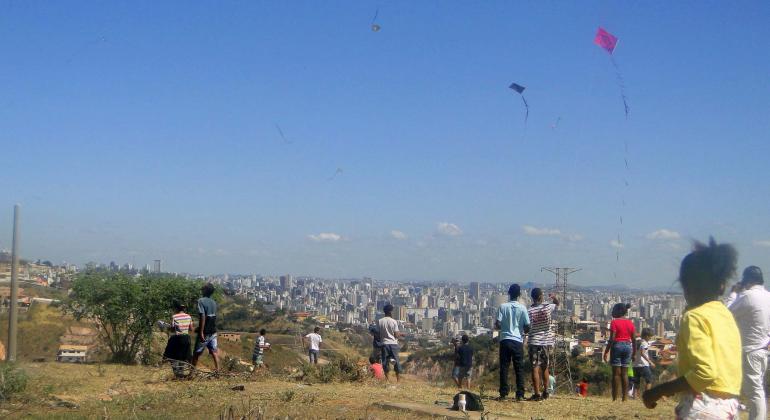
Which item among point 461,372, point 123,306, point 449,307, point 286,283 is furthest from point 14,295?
point 286,283

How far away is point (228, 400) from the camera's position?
931cm

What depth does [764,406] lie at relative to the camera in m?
6.04

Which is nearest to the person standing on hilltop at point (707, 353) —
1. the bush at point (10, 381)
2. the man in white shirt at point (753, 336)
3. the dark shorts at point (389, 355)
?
the man in white shirt at point (753, 336)

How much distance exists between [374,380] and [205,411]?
4.54 m

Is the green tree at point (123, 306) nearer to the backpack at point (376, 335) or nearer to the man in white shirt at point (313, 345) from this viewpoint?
the man in white shirt at point (313, 345)

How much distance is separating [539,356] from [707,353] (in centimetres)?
666

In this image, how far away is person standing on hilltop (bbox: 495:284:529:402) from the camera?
1018 cm

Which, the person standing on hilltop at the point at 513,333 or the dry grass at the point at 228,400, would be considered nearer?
the dry grass at the point at 228,400

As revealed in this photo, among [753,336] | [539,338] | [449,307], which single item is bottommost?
[449,307]

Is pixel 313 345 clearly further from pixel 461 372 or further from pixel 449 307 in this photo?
pixel 449 307

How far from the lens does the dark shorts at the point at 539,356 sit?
33.7 feet

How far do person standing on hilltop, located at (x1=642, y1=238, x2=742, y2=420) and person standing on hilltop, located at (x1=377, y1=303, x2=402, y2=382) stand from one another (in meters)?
9.12

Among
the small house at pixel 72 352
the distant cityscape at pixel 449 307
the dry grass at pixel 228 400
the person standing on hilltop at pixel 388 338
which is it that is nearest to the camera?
the dry grass at pixel 228 400

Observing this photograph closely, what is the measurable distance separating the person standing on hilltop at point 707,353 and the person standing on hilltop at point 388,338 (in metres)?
9.12
